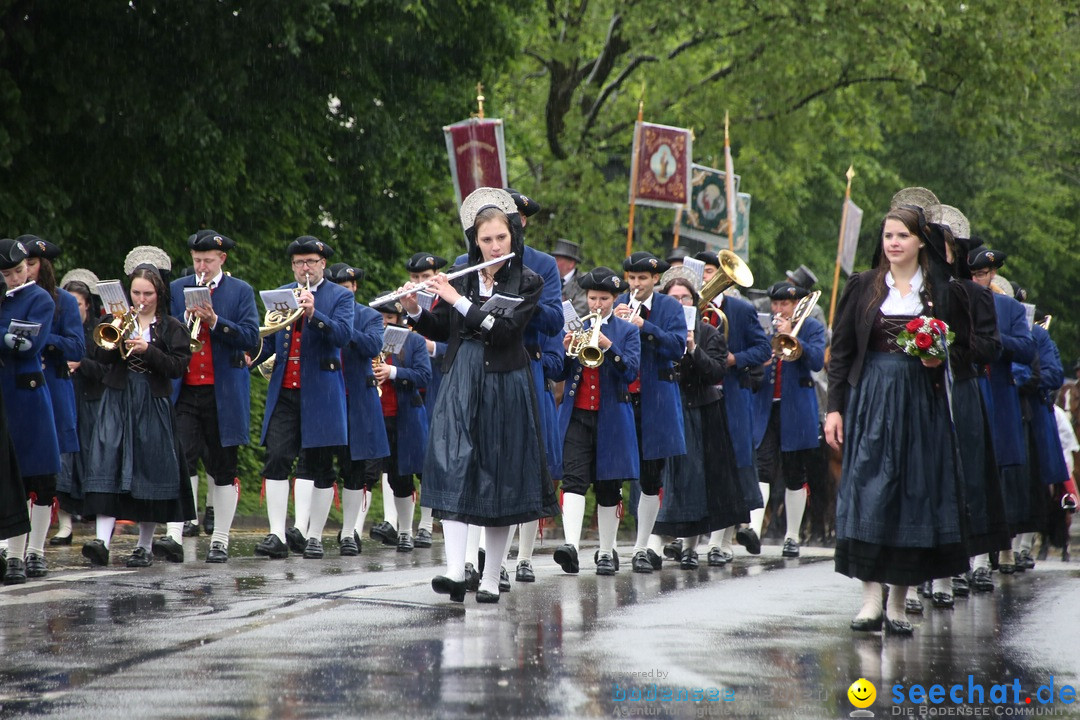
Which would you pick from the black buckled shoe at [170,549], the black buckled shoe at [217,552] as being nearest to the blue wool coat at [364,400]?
the black buckled shoe at [217,552]

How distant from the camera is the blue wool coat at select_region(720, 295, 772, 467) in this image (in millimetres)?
14078

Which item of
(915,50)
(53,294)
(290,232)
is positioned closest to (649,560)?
(53,294)

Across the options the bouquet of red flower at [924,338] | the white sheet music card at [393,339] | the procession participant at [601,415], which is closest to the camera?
the bouquet of red flower at [924,338]

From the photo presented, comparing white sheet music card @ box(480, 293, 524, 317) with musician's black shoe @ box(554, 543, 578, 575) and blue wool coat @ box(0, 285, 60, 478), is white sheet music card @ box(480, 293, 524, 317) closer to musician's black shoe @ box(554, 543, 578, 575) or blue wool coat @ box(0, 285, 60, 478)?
musician's black shoe @ box(554, 543, 578, 575)

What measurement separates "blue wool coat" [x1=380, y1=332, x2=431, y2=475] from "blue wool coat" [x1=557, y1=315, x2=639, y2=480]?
2.77 meters

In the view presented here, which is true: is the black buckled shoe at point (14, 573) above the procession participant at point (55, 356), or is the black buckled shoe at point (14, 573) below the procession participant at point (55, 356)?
below

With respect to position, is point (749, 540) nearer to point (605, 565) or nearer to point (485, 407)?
point (605, 565)

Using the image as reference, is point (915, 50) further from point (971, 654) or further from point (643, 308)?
point (971, 654)

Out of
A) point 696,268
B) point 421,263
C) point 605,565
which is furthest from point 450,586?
point 696,268

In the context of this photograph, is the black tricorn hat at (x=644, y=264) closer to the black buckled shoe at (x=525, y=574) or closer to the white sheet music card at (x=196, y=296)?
the black buckled shoe at (x=525, y=574)

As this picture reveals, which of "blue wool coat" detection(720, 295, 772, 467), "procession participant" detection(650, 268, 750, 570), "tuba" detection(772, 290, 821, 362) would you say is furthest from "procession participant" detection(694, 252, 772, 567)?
"tuba" detection(772, 290, 821, 362)

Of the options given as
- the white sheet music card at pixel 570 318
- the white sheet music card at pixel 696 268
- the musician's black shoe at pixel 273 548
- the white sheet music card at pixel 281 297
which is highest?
the white sheet music card at pixel 696 268

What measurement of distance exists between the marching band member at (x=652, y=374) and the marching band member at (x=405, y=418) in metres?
2.49

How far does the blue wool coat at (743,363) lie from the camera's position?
14.1 metres
